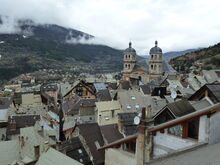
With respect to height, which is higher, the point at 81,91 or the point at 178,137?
the point at 81,91

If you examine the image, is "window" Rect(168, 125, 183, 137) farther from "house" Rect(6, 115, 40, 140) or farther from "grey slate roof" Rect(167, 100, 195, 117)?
"house" Rect(6, 115, 40, 140)

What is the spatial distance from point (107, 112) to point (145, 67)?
5983 centimetres

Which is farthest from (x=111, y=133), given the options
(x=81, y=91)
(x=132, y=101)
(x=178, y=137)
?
(x=81, y=91)

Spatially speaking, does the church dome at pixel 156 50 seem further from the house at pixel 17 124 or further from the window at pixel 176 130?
the window at pixel 176 130

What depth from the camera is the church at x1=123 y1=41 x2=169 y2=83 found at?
93188mm

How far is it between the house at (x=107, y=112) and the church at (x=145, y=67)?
50.0 meters

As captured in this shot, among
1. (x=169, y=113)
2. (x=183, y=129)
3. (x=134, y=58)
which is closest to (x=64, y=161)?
(x=169, y=113)

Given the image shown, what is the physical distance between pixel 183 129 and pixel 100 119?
26270 mm

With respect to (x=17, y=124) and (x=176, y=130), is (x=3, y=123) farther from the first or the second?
(x=176, y=130)

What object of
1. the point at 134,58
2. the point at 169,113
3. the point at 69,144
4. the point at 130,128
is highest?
the point at 134,58

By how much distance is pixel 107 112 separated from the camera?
41000 mm

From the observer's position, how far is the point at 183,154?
39.3 feet

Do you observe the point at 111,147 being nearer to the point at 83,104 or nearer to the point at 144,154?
the point at 144,154

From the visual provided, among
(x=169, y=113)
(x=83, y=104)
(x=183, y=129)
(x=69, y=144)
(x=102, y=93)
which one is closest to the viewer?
(x=183, y=129)
